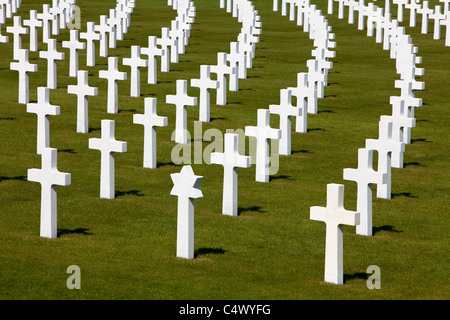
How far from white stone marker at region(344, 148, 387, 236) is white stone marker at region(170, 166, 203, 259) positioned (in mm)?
2395

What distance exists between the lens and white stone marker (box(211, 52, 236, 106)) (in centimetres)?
2195

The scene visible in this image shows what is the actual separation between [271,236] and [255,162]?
4517 mm

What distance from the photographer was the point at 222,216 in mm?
13672

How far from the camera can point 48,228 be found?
12.4 meters

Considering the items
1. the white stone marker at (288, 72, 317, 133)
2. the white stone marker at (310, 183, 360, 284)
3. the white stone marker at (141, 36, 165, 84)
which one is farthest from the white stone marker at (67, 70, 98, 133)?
the white stone marker at (310, 183, 360, 284)

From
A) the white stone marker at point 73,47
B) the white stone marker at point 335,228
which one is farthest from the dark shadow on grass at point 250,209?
the white stone marker at point 73,47

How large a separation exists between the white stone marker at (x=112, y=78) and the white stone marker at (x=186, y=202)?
9.41 meters

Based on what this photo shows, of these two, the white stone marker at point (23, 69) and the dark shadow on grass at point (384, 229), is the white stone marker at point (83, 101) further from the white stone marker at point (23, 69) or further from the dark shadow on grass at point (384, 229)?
the dark shadow on grass at point (384, 229)

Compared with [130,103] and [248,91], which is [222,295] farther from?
[248,91]

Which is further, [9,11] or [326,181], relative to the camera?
[9,11]

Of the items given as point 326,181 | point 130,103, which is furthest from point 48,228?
point 130,103

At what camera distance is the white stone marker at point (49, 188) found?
40.3ft

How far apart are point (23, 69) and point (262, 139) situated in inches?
300

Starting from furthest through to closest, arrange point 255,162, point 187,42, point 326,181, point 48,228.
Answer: point 187,42, point 255,162, point 326,181, point 48,228
